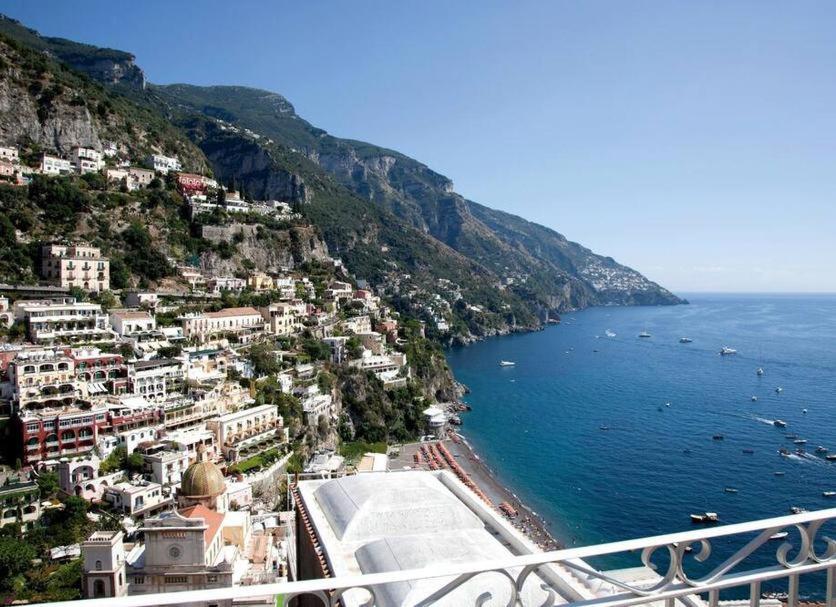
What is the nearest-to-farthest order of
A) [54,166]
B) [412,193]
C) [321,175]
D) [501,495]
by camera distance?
[501,495] → [54,166] → [321,175] → [412,193]

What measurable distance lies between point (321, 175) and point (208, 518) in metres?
103

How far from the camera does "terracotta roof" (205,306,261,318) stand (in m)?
35.0

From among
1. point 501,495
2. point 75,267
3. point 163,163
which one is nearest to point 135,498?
point 501,495

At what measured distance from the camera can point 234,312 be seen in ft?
120

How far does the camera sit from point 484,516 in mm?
8555

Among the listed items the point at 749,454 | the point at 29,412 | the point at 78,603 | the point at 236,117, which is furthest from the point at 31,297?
the point at 236,117

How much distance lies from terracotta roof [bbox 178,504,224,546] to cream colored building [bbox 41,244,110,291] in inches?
940

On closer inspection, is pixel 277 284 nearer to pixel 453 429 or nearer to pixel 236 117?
pixel 453 429

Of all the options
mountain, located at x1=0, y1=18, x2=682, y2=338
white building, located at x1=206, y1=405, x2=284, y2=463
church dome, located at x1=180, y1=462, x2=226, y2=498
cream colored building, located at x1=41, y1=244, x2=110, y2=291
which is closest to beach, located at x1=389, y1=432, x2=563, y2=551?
white building, located at x1=206, y1=405, x2=284, y2=463

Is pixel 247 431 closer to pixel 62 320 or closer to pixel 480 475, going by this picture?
pixel 62 320

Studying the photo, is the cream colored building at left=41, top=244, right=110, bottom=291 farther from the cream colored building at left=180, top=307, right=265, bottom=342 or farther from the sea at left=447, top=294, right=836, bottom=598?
the sea at left=447, top=294, right=836, bottom=598

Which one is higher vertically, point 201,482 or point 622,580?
point 622,580

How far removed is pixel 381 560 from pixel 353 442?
2851 cm

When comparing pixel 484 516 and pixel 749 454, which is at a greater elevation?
pixel 484 516
